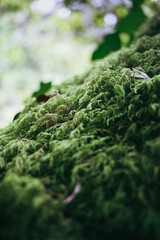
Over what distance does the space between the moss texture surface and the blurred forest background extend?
6220 mm

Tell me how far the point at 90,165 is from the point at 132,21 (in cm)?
219

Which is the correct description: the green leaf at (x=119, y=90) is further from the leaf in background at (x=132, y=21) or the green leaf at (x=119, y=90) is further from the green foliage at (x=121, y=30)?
the leaf in background at (x=132, y=21)

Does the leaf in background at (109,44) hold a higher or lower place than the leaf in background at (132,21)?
lower

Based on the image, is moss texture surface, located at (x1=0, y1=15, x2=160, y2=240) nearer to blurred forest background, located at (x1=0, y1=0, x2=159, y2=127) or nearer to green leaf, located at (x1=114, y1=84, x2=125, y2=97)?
green leaf, located at (x1=114, y1=84, x2=125, y2=97)

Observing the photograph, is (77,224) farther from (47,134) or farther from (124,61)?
(124,61)

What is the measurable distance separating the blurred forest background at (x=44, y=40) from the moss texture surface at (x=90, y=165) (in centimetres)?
622

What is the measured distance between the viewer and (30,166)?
→ 2.47ft

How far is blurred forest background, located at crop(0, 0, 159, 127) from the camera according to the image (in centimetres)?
686

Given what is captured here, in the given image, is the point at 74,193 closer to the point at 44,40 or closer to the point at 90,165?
the point at 90,165

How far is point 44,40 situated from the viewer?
11.4 m

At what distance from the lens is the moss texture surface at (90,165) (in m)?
0.52

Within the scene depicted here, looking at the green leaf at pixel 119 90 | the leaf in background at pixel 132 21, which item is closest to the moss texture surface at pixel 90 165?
the green leaf at pixel 119 90

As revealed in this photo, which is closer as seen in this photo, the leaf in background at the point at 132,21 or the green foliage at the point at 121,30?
the green foliage at the point at 121,30

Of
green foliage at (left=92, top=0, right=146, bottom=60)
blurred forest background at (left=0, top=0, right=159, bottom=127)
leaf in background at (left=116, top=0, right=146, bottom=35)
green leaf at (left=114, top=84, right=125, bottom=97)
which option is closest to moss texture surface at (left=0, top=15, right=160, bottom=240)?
green leaf at (left=114, top=84, right=125, bottom=97)
